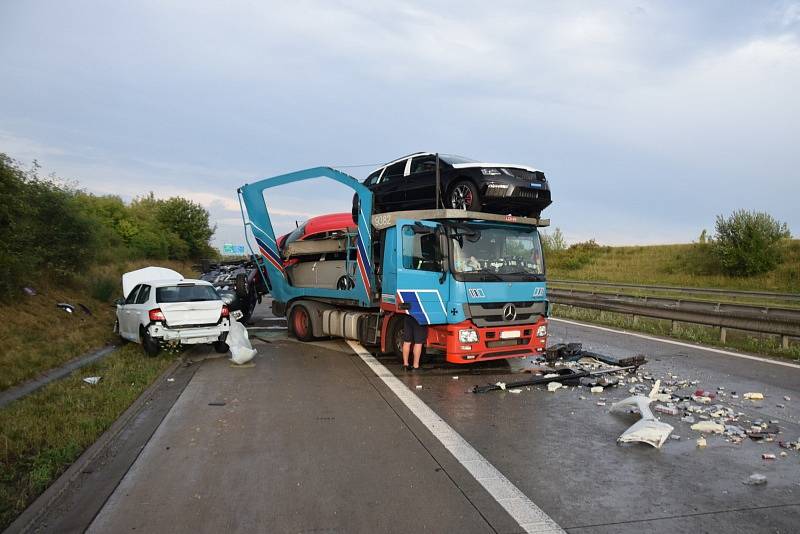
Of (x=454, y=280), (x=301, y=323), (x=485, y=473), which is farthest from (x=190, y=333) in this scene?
(x=485, y=473)

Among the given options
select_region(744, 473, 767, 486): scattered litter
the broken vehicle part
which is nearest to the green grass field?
the broken vehicle part

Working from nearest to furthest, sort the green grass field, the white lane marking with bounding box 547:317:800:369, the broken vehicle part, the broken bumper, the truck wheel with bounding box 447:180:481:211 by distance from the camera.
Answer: the broken vehicle part < the truck wheel with bounding box 447:180:481:211 < the white lane marking with bounding box 547:317:800:369 < the broken bumper < the green grass field

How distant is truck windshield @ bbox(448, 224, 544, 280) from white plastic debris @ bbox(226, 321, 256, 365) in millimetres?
4251

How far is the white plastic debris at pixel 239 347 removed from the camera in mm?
10031

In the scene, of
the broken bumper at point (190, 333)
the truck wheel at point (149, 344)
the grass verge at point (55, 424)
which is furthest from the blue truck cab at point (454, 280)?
the grass verge at point (55, 424)

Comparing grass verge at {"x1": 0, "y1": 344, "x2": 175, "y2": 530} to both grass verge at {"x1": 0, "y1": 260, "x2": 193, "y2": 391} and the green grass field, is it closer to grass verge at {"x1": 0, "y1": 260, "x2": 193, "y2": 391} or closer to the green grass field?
grass verge at {"x1": 0, "y1": 260, "x2": 193, "y2": 391}

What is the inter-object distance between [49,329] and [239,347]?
18.2ft

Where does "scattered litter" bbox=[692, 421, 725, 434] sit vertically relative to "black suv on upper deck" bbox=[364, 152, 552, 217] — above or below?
below

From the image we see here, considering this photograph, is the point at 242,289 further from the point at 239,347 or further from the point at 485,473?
the point at 485,473

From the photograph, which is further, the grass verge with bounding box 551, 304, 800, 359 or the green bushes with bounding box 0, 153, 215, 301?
the green bushes with bounding box 0, 153, 215, 301

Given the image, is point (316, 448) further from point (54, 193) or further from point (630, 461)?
point (54, 193)

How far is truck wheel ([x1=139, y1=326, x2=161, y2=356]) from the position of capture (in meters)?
10.4

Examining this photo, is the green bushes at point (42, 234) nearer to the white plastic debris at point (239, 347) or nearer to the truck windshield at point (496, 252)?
the white plastic debris at point (239, 347)

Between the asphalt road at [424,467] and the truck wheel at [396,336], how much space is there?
178cm
